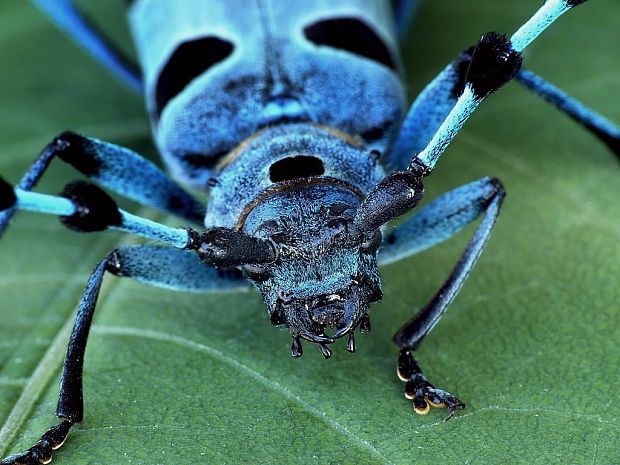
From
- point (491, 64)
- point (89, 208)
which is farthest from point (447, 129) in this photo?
point (89, 208)

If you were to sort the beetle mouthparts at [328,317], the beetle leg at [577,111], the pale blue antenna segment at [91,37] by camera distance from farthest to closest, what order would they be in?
the pale blue antenna segment at [91,37] → the beetle leg at [577,111] → the beetle mouthparts at [328,317]

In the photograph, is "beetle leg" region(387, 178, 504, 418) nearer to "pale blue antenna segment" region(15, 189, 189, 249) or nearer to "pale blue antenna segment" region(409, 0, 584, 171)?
"pale blue antenna segment" region(409, 0, 584, 171)

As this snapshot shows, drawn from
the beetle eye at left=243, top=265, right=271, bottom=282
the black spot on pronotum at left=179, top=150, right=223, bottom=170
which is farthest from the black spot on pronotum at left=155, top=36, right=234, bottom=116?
the beetle eye at left=243, top=265, right=271, bottom=282

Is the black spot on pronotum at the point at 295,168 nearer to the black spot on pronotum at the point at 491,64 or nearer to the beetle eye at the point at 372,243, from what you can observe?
the beetle eye at the point at 372,243

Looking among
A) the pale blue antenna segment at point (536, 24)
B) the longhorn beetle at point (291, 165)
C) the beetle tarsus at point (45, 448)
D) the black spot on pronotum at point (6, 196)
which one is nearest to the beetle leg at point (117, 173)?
the longhorn beetle at point (291, 165)

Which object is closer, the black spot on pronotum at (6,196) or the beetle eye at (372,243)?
the black spot on pronotum at (6,196)

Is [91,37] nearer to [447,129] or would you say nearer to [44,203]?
[44,203]
